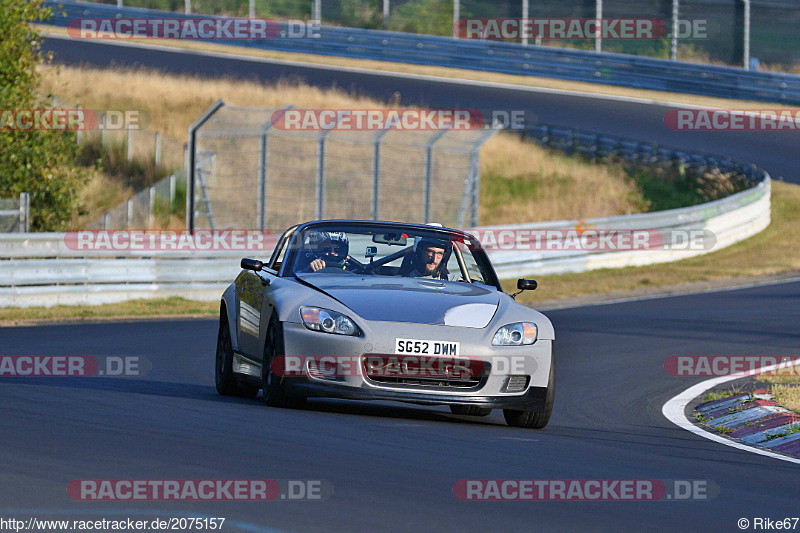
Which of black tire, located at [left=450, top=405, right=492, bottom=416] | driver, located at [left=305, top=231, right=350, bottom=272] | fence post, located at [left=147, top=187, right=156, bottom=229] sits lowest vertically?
fence post, located at [left=147, top=187, right=156, bottom=229]

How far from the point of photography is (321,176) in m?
24.1

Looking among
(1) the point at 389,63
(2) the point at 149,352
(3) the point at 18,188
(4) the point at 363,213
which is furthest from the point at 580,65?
(2) the point at 149,352

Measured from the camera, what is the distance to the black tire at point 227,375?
10.2 meters

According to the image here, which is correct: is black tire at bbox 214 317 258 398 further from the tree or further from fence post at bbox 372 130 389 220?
fence post at bbox 372 130 389 220

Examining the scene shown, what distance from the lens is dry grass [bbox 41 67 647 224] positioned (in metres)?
32.5

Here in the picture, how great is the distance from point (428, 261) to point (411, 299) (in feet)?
3.51

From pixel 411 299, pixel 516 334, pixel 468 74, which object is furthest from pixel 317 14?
pixel 516 334

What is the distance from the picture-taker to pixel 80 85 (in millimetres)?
34281

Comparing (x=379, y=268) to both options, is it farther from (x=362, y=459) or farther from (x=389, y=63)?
(x=389, y=63)

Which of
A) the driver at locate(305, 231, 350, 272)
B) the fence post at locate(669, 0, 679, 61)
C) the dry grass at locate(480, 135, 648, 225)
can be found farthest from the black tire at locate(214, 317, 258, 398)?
the fence post at locate(669, 0, 679, 61)

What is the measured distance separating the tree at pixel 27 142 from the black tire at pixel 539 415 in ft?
50.7

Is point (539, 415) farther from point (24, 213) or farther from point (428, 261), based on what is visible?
point (24, 213)

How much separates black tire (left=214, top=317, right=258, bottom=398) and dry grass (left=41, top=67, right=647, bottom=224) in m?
21.2

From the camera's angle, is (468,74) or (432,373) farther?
(468,74)
